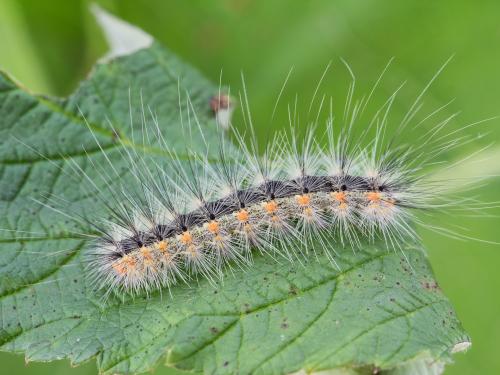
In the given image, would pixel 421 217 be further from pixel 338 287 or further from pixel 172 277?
pixel 172 277

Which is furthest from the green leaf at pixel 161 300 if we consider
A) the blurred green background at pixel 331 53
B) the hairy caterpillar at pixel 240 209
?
the blurred green background at pixel 331 53

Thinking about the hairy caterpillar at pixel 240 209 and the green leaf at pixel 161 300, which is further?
the hairy caterpillar at pixel 240 209

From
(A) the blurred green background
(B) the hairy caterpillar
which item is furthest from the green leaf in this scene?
(A) the blurred green background

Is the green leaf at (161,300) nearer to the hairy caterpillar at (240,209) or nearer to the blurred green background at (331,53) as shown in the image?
the hairy caterpillar at (240,209)

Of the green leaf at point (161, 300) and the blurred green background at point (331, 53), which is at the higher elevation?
the blurred green background at point (331, 53)

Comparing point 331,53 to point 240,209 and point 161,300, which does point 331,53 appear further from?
point 161,300

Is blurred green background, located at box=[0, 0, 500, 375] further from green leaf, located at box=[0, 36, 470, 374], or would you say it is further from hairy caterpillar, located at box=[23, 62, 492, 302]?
green leaf, located at box=[0, 36, 470, 374]
